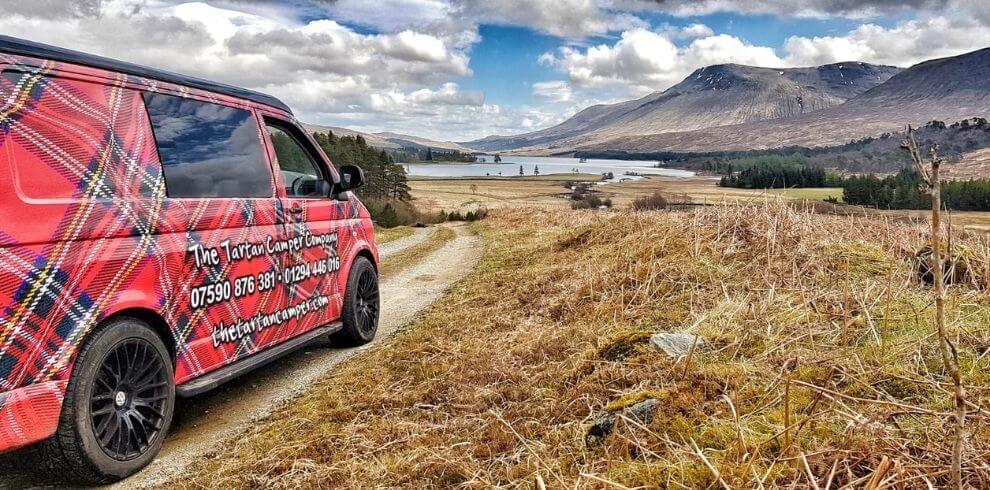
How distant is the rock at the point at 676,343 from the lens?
4.51 m

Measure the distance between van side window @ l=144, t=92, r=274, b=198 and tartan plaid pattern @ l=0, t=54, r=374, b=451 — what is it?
0.31ft

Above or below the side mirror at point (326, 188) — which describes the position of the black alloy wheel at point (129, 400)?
below

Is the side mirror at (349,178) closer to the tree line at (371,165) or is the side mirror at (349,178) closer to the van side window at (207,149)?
the van side window at (207,149)

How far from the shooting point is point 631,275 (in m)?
7.45

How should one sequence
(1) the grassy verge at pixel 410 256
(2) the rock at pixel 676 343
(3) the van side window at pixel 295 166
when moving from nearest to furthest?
(2) the rock at pixel 676 343 < (3) the van side window at pixel 295 166 < (1) the grassy verge at pixel 410 256

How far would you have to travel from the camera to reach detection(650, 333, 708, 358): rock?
451 cm

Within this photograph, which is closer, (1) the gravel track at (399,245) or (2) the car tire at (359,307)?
(2) the car tire at (359,307)

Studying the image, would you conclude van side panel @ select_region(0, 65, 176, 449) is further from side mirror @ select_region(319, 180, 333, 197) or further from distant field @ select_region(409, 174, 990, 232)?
distant field @ select_region(409, 174, 990, 232)

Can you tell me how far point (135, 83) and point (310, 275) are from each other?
2.26 metres

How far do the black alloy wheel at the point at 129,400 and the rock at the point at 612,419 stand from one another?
270 centimetres

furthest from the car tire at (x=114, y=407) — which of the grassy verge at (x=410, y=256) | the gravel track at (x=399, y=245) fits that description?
the gravel track at (x=399, y=245)

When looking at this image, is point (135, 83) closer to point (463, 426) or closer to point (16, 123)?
point (16, 123)

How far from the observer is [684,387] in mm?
3738

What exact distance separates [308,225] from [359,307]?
4.70 ft
